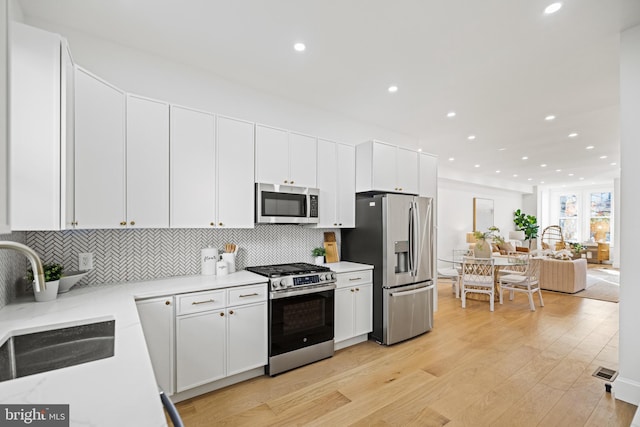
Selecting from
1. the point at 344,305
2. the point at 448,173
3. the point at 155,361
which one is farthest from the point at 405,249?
the point at 448,173

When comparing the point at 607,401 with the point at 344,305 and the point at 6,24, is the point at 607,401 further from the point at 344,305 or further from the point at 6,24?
the point at 6,24

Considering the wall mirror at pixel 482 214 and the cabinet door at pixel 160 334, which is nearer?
the cabinet door at pixel 160 334

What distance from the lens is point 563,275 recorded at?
6418 millimetres

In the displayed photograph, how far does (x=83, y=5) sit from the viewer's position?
86.3 inches

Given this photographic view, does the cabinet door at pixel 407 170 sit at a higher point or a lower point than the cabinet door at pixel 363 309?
higher

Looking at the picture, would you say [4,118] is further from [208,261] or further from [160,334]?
[208,261]

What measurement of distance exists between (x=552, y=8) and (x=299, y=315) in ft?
10.3

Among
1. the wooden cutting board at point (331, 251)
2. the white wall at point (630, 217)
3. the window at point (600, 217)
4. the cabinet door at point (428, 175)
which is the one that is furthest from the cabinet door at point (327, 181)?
the window at point (600, 217)

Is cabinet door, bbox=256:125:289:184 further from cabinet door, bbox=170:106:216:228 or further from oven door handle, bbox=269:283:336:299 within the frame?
oven door handle, bbox=269:283:336:299

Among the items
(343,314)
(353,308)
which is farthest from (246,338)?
(353,308)

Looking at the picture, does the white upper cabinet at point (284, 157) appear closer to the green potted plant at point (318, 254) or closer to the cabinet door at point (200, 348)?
the green potted plant at point (318, 254)

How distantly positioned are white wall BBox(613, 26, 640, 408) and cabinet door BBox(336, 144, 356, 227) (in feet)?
8.07

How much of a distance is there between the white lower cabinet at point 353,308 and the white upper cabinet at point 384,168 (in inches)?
43.2

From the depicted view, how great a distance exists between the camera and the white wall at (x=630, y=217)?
2.38 m
